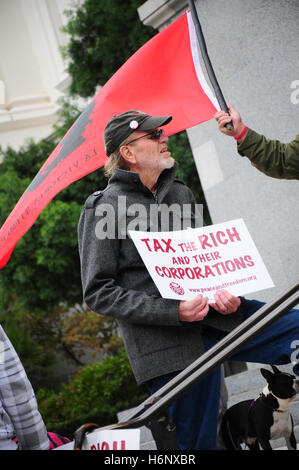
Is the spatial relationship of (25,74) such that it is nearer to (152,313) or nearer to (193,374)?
(152,313)

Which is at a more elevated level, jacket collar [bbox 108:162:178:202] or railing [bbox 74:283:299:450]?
jacket collar [bbox 108:162:178:202]

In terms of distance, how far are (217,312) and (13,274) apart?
543cm

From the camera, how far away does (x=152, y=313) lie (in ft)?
8.12

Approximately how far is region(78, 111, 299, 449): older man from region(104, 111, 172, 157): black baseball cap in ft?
0.07

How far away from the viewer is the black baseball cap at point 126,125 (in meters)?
2.81

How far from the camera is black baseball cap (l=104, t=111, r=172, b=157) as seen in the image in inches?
111

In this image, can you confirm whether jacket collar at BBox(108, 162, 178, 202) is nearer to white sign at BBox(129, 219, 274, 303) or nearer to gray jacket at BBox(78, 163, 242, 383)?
gray jacket at BBox(78, 163, 242, 383)

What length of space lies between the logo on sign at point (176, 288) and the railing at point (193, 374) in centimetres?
48

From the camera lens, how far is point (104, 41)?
6758 mm

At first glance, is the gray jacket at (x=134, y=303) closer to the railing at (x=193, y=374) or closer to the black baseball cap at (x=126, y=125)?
the black baseball cap at (x=126, y=125)

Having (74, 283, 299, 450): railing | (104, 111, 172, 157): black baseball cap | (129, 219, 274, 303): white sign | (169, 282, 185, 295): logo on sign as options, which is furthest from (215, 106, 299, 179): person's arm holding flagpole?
(74, 283, 299, 450): railing

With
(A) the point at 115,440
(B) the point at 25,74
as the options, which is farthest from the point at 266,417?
(B) the point at 25,74
